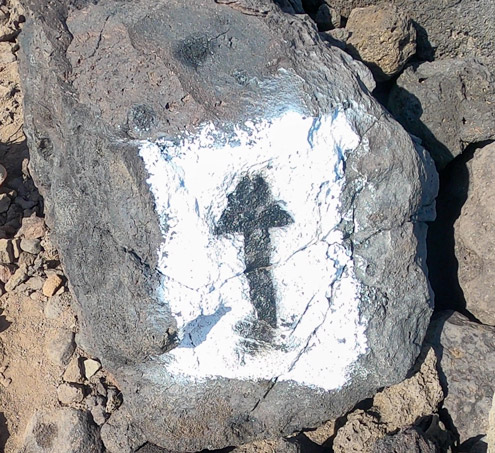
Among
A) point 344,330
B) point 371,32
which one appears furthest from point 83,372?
point 371,32

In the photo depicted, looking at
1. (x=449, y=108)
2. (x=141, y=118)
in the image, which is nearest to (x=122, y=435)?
(x=141, y=118)

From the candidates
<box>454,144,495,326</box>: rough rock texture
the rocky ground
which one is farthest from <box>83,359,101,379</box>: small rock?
<box>454,144,495,326</box>: rough rock texture

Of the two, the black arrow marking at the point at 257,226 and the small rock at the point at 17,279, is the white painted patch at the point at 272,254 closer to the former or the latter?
the black arrow marking at the point at 257,226

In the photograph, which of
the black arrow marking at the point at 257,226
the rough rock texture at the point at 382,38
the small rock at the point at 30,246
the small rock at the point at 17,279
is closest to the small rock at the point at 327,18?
the rough rock texture at the point at 382,38

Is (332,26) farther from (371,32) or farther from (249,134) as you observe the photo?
(249,134)

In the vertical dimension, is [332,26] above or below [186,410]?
above

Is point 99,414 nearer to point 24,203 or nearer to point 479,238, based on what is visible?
point 24,203

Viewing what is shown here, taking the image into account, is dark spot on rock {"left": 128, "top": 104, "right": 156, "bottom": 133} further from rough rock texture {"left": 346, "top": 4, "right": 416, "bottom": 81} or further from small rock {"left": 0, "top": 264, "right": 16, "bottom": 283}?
small rock {"left": 0, "top": 264, "right": 16, "bottom": 283}
